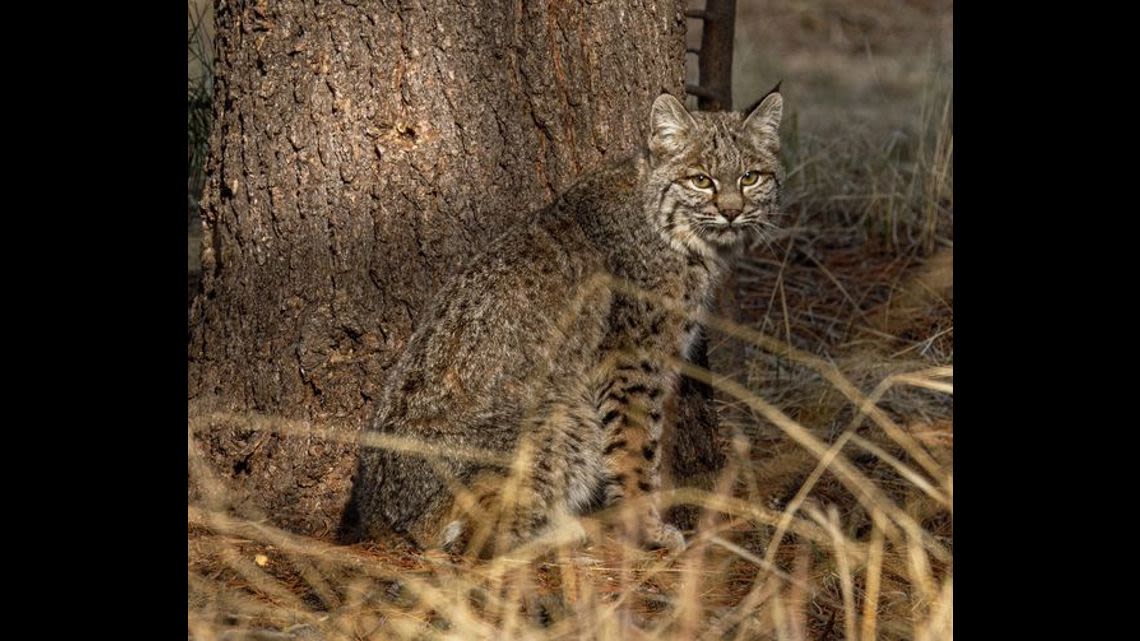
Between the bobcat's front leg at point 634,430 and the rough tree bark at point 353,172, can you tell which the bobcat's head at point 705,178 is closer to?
the rough tree bark at point 353,172

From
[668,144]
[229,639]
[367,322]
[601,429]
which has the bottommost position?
[229,639]

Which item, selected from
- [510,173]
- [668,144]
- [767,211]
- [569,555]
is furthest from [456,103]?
[569,555]

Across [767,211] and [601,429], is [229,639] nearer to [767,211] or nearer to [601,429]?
[601,429]

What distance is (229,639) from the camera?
359cm

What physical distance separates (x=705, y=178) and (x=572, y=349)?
0.80m

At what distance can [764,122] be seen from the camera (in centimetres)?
505

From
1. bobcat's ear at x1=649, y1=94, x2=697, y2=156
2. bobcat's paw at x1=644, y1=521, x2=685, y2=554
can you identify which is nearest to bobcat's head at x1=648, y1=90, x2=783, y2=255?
bobcat's ear at x1=649, y1=94, x2=697, y2=156

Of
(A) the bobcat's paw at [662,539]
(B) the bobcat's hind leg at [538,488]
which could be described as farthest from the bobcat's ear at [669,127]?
(A) the bobcat's paw at [662,539]

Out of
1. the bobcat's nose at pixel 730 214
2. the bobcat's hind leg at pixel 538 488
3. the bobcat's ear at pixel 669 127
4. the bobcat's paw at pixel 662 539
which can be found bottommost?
the bobcat's paw at pixel 662 539

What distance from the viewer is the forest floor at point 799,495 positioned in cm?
362

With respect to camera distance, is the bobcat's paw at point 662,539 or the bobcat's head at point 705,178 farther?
the bobcat's head at point 705,178

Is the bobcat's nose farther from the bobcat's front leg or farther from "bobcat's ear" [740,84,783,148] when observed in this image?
the bobcat's front leg

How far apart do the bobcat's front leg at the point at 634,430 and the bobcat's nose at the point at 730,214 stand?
58 centimetres

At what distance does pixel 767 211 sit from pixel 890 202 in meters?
2.85
